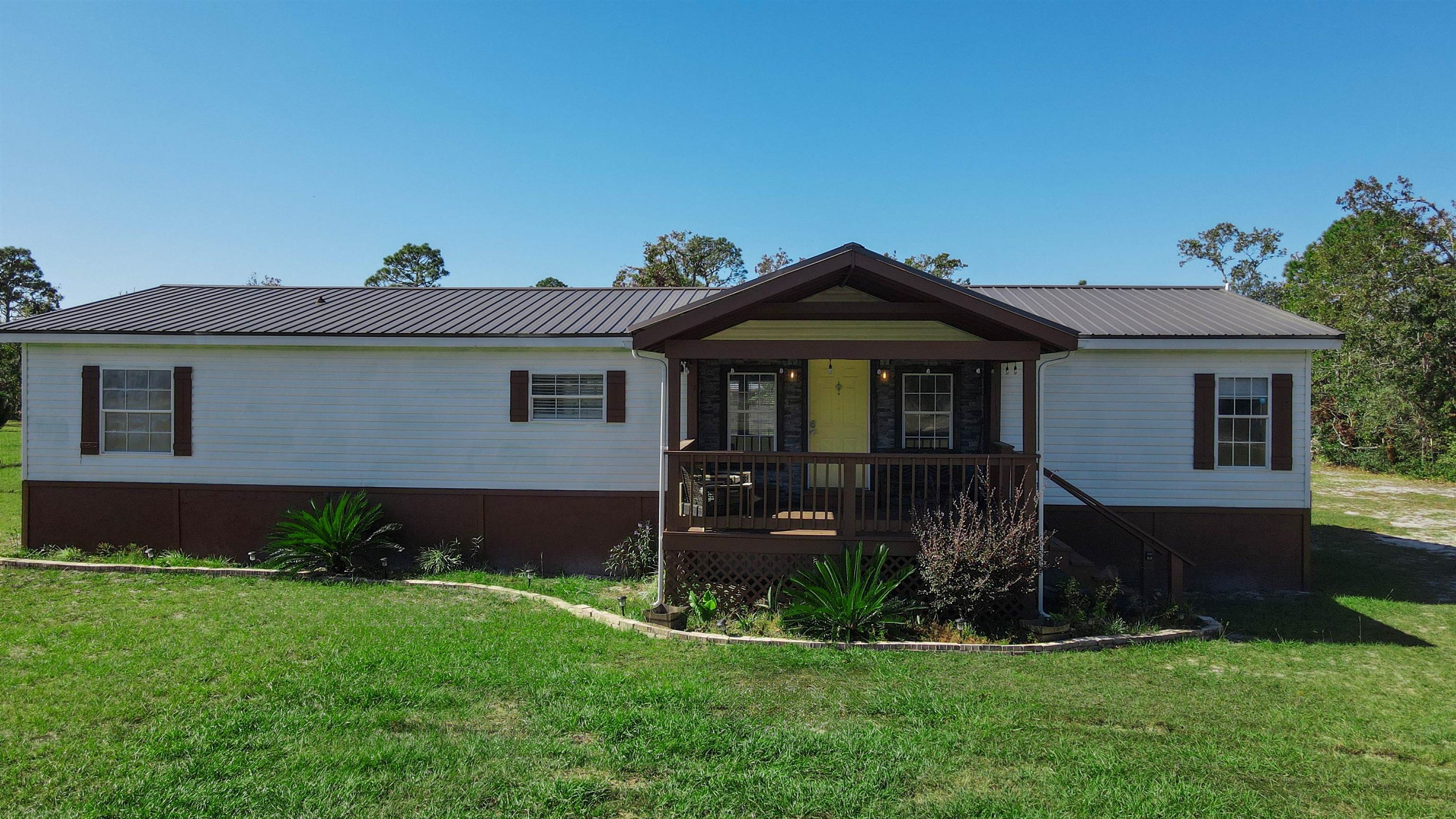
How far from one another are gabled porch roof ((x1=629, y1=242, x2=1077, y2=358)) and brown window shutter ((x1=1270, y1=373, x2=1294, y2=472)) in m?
4.19

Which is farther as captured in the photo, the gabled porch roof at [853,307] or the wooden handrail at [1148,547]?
the wooden handrail at [1148,547]

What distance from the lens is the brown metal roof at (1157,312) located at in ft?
30.0

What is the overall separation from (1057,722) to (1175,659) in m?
2.31

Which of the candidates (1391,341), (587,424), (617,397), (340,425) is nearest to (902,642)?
(617,397)

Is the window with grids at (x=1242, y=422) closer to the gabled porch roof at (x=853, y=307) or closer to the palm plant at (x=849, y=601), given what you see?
the gabled porch roof at (x=853, y=307)

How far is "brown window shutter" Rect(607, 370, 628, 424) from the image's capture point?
9.72 meters

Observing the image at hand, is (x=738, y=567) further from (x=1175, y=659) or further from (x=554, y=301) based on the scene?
(x=554, y=301)

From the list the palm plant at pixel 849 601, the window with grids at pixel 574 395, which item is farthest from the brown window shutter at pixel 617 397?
the palm plant at pixel 849 601

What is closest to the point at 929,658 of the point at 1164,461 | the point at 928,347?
the point at 928,347

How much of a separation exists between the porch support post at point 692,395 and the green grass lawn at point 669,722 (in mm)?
2953

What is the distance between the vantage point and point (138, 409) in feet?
33.0

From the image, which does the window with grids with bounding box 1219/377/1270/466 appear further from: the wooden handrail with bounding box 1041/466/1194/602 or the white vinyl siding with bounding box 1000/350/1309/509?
the wooden handrail with bounding box 1041/466/1194/602

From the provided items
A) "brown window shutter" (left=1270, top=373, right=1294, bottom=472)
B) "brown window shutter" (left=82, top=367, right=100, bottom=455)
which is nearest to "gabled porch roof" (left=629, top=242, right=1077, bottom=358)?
"brown window shutter" (left=1270, top=373, right=1294, bottom=472)

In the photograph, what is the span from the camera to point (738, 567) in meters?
7.55
